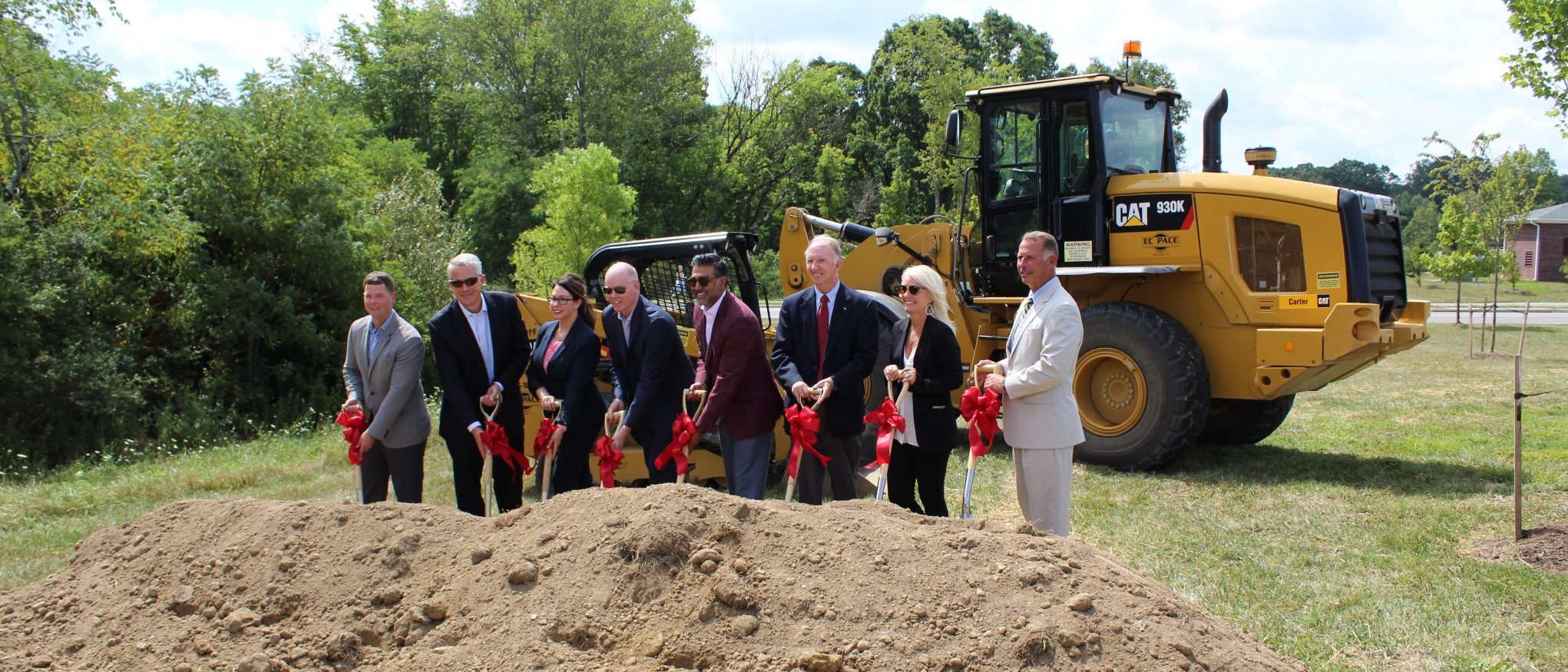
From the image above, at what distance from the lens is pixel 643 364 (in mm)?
6016

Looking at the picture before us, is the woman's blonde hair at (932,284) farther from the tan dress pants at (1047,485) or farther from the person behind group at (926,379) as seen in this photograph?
the tan dress pants at (1047,485)

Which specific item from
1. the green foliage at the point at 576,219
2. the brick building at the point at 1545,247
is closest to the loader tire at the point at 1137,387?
the green foliage at the point at 576,219

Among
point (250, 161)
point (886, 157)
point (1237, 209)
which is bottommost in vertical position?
point (1237, 209)

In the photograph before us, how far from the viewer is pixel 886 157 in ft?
146

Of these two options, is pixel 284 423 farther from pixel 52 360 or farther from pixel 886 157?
pixel 886 157

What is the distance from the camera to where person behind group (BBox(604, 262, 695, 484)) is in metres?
5.96

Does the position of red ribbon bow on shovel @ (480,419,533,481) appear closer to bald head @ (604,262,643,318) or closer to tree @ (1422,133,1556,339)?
bald head @ (604,262,643,318)

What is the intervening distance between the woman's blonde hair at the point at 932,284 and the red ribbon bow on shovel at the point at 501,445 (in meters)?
2.30

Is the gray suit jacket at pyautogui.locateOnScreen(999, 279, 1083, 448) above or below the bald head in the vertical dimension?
below

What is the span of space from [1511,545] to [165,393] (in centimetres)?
1394

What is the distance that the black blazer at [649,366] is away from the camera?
600 cm

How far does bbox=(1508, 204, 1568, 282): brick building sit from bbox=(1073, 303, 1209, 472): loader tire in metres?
60.8

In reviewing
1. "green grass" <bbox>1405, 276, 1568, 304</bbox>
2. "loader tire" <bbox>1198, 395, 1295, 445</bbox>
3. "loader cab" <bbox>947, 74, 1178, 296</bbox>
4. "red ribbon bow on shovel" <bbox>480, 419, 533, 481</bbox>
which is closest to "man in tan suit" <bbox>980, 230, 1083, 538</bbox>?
"red ribbon bow on shovel" <bbox>480, 419, 533, 481</bbox>

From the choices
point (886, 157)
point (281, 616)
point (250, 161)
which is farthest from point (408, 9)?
point (281, 616)
